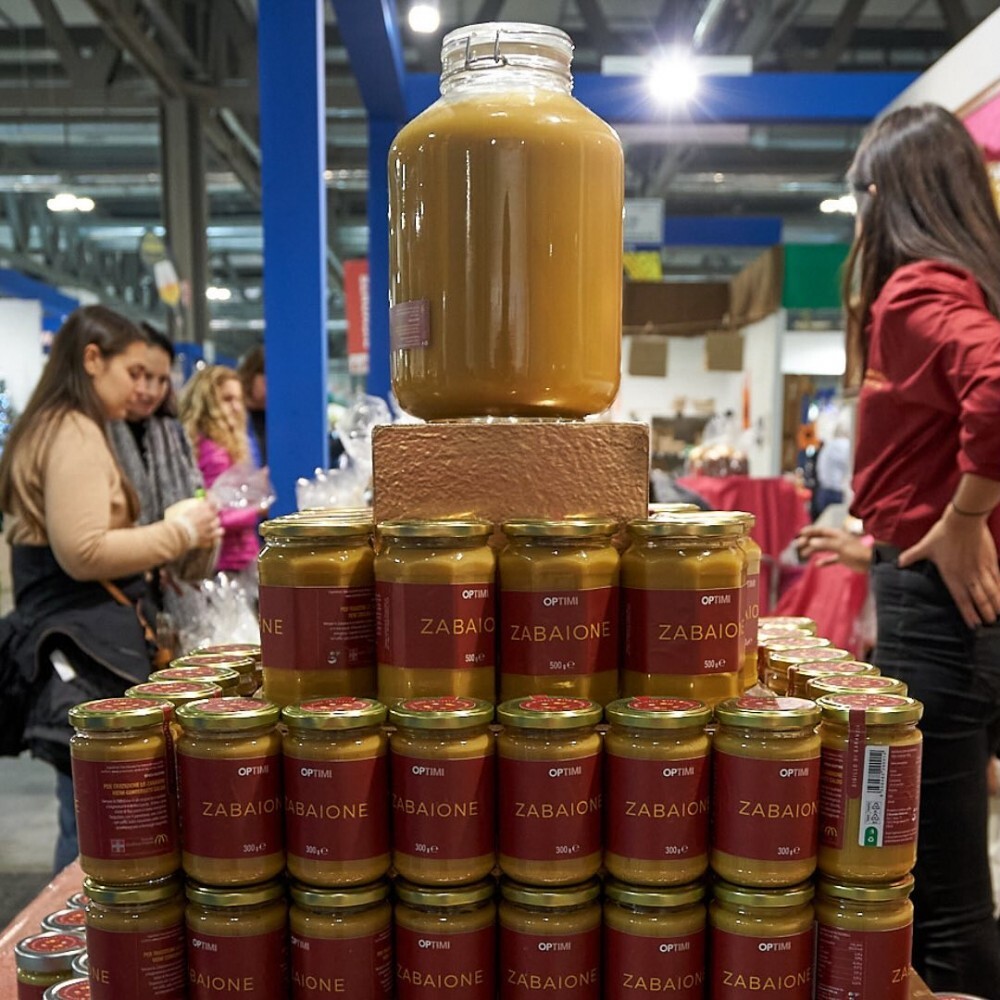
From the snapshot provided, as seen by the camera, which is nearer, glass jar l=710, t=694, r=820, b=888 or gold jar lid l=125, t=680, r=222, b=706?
glass jar l=710, t=694, r=820, b=888

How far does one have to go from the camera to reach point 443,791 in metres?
0.94

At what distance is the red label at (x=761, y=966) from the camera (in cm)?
94

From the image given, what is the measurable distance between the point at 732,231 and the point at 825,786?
9399 millimetres

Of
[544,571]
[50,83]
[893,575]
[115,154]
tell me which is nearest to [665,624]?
[544,571]

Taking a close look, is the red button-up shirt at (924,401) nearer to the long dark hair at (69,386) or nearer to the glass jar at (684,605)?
the glass jar at (684,605)

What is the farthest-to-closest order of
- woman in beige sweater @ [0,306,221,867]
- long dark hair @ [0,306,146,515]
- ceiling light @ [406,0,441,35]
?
ceiling light @ [406,0,441,35]
long dark hair @ [0,306,146,515]
woman in beige sweater @ [0,306,221,867]

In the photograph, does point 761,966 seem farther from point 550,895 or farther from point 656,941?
point 550,895

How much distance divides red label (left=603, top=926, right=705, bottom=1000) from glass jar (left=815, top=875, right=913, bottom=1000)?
12 cm

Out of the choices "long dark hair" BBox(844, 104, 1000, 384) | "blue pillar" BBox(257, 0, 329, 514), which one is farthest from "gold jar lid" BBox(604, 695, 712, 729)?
"blue pillar" BBox(257, 0, 329, 514)

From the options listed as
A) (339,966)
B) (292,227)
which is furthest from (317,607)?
(292,227)

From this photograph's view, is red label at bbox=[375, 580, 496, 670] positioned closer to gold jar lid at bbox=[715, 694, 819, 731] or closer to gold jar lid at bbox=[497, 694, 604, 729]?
gold jar lid at bbox=[497, 694, 604, 729]

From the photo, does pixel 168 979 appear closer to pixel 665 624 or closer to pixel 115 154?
Answer: pixel 665 624

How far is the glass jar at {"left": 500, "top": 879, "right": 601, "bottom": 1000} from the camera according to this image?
950mm

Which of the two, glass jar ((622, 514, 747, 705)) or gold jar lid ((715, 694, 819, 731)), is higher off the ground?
glass jar ((622, 514, 747, 705))
